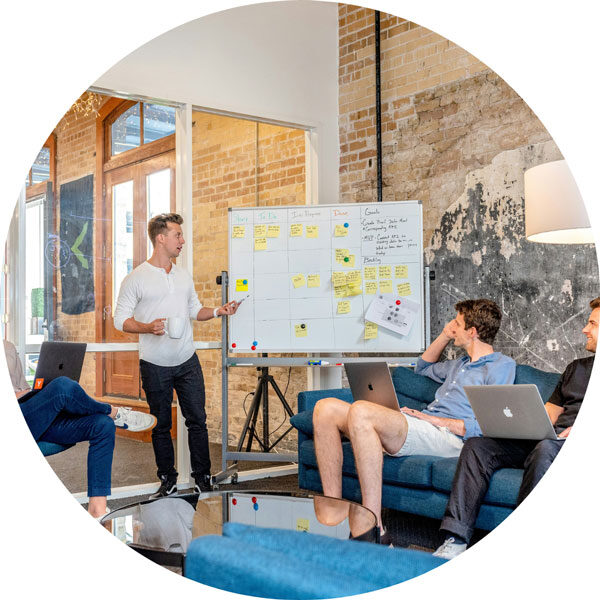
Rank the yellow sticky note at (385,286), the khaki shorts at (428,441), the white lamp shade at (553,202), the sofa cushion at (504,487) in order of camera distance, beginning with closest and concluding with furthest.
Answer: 1. the sofa cushion at (504,487)
2. the white lamp shade at (553,202)
3. the khaki shorts at (428,441)
4. the yellow sticky note at (385,286)

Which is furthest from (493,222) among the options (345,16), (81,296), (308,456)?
(81,296)

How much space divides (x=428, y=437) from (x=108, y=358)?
230cm

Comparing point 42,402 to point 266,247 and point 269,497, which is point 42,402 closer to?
point 269,497

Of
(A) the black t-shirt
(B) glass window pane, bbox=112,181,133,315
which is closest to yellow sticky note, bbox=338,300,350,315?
(B) glass window pane, bbox=112,181,133,315

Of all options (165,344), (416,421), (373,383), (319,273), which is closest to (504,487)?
(416,421)

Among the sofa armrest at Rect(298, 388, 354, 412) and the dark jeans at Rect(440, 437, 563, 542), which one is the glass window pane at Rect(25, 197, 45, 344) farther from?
the dark jeans at Rect(440, 437, 563, 542)

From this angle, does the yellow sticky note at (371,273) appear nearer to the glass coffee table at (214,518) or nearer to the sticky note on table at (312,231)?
the sticky note on table at (312,231)

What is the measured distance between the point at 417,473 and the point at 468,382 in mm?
571

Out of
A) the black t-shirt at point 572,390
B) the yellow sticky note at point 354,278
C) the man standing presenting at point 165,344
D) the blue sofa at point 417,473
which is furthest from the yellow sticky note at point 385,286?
the black t-shirt at point 572,390

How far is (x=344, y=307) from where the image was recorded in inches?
197

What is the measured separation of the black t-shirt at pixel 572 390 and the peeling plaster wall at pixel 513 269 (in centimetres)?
67

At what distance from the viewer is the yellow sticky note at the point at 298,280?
5.05 metres

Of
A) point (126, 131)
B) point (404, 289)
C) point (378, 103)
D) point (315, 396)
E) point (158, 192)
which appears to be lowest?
point (315, 396)

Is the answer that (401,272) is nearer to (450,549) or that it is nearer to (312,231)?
(312,231)
